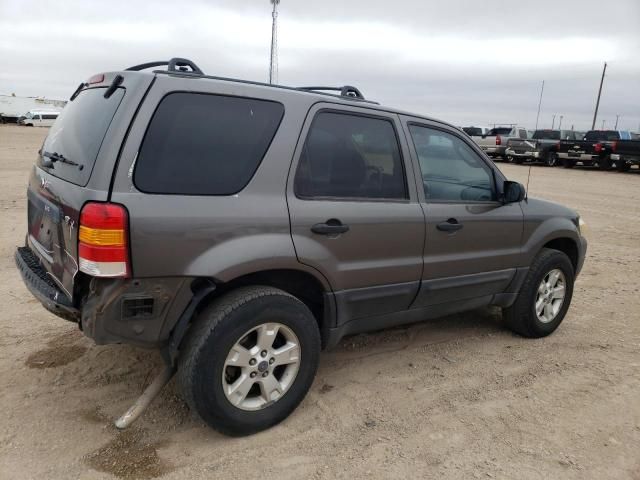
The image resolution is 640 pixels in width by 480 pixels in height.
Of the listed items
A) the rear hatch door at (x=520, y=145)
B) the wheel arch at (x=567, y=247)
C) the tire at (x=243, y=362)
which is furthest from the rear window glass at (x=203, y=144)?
the rear hatch door at (x=520, y=145)

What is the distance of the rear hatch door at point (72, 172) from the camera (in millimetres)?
2432

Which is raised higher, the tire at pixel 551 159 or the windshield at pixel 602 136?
the windshield at pixel 602 136

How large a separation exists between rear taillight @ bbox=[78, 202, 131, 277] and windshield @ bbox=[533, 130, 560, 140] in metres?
27.5

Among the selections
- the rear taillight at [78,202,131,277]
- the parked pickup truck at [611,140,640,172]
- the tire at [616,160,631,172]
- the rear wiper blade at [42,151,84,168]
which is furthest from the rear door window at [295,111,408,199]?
the tire at [616,160,631,172]

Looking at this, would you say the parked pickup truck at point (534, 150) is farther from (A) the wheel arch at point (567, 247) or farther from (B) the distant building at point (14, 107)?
(B) the distant building at point (14, 107)

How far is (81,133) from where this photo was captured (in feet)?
9.09

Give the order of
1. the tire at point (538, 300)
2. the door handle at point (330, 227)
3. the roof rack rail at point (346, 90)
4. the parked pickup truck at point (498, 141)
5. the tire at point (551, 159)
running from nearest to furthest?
the door handle at point (330, 227) < the roof rack rail at point (346, 90) < the tire at point (538, 300) < the tire at point (551, 159) < the parked pickup truck at point (498, 141)

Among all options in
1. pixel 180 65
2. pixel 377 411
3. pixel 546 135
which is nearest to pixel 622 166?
pixel 546 135

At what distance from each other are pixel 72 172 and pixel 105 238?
1.73ft

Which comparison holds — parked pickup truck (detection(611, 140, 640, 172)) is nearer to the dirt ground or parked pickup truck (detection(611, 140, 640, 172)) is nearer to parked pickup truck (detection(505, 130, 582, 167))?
parked pickup truck (detection(505, 130, 582, 167))

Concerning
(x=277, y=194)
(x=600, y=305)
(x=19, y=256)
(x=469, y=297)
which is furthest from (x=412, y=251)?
(x=600, y=305)

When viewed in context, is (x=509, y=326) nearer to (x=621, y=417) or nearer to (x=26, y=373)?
(x=621, y=417)

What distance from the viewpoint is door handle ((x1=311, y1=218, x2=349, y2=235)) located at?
292 cm

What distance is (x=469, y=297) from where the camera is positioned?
3.90m
